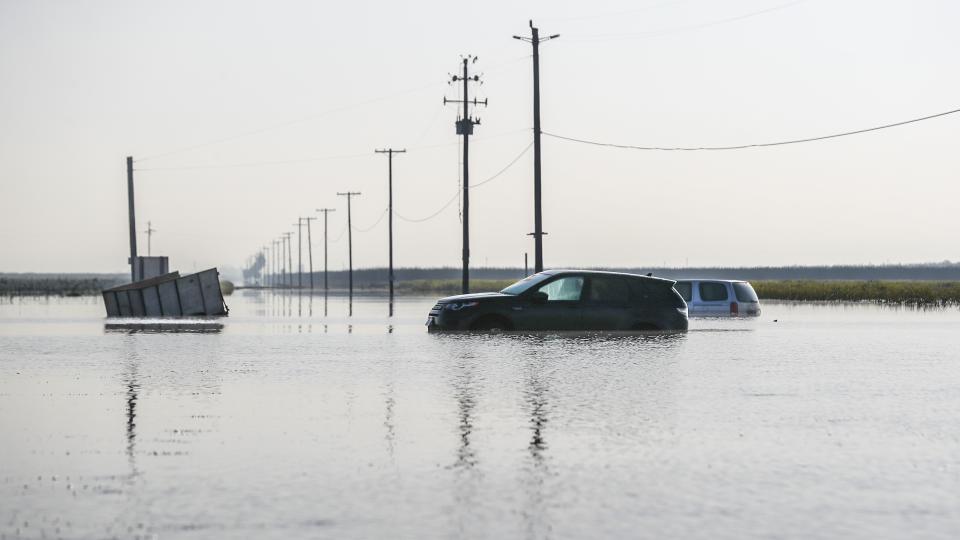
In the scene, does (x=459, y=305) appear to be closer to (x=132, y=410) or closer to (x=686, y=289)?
(x=686, y=289)

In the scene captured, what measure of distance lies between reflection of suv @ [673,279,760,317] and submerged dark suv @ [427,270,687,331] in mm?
6803

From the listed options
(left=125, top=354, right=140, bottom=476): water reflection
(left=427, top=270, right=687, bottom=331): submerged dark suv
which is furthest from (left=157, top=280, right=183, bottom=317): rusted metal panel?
(left=125, top=354, right=140, bottom=476): water reflection

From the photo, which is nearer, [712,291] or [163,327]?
[163,327]

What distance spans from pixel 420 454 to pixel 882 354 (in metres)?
13.7

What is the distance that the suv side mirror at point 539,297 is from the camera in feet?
79.5

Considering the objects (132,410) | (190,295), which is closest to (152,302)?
(190,295)

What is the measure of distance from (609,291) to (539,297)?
5.10 ft

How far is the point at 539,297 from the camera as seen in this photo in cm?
2431

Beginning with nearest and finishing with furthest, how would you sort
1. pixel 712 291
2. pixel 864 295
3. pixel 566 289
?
pixel 566 289 → pixel 712 291 → pixel 864 295

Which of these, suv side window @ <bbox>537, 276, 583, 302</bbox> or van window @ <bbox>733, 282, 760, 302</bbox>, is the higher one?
suv side window @ <bbox>537, 276, 583, 302</bbox>

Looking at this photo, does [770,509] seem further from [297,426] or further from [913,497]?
[297,426]

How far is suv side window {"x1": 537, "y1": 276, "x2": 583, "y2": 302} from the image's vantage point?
24750mm

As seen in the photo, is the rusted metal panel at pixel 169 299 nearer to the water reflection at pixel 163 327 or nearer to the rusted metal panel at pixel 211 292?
the rusted metal panel at pixel 211 292

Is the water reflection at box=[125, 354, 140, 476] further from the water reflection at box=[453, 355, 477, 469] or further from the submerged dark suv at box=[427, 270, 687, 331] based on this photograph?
the submerged dark suv at box=[427, 270, 687, 331]
